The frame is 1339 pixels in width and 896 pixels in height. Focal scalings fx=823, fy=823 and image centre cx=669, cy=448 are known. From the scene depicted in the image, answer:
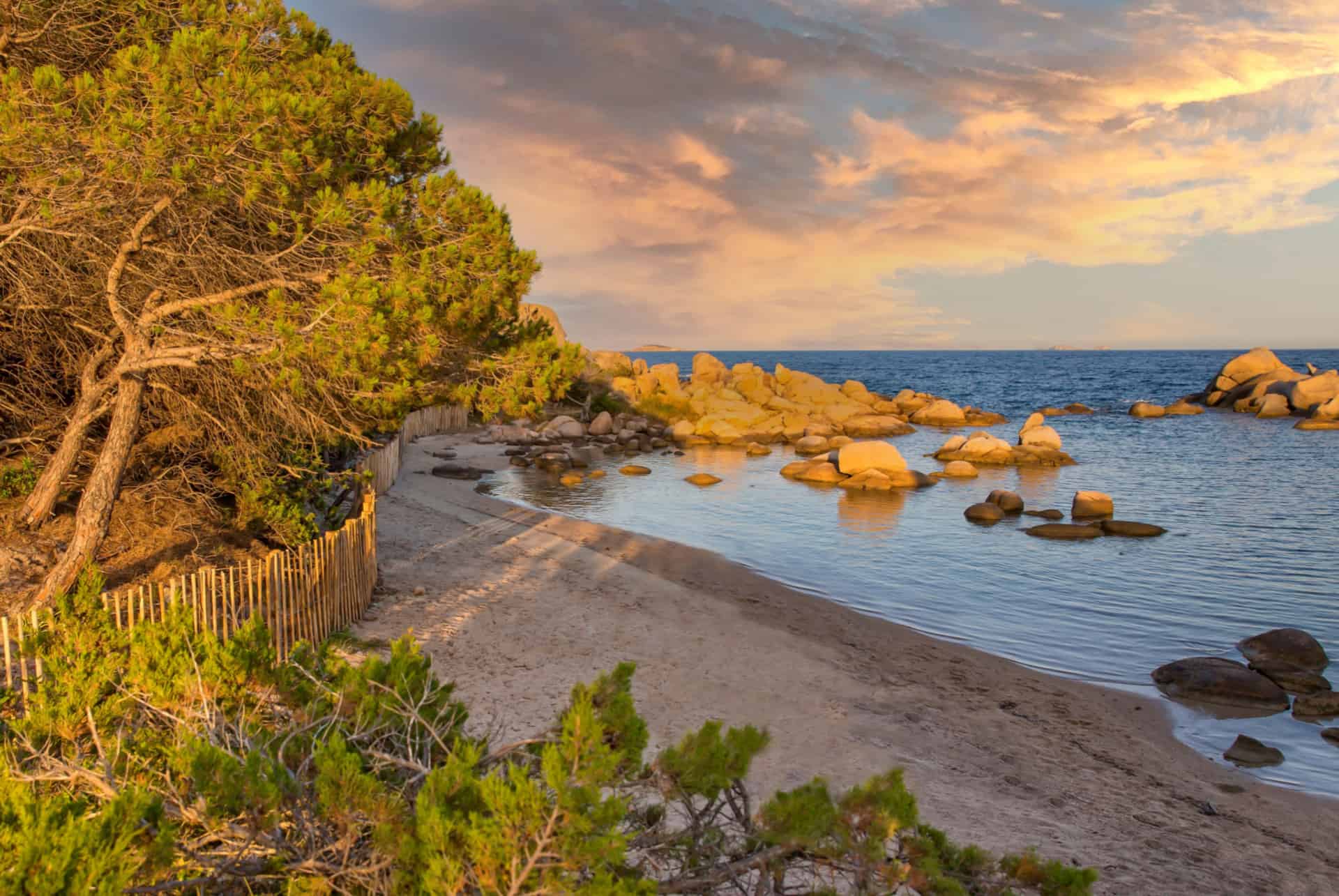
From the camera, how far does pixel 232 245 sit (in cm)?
1059

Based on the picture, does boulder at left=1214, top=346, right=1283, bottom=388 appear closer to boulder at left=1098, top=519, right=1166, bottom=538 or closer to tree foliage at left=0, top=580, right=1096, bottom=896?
boulder at left=1098, top=519, right=1166, bottom=538

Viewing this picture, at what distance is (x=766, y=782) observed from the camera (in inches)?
326

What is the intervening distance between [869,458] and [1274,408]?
4089 cm

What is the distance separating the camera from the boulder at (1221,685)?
11430 millimetres

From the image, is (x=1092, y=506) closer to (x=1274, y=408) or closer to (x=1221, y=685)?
(x=1221, y=685)

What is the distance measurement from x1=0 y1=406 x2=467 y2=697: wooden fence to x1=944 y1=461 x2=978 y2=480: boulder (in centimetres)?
2603

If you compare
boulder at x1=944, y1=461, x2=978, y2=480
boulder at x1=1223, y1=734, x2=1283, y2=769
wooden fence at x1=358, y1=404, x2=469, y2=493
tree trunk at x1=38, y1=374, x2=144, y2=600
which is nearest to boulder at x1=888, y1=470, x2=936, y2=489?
boulder at x1=944, y1=461, x2=978, y2=480

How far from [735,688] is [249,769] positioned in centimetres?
855

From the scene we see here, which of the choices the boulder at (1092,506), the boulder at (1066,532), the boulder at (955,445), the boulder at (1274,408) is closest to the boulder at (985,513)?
the boulder at (1066,532)

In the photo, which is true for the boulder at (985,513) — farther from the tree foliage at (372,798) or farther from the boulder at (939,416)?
the boulder at (939,416)

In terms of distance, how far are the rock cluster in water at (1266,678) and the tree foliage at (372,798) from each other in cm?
944

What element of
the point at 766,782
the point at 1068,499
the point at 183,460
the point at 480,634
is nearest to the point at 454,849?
the point at 766,782

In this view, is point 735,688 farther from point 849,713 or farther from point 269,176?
point 269,176

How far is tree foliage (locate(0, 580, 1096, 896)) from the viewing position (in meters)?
2.74
